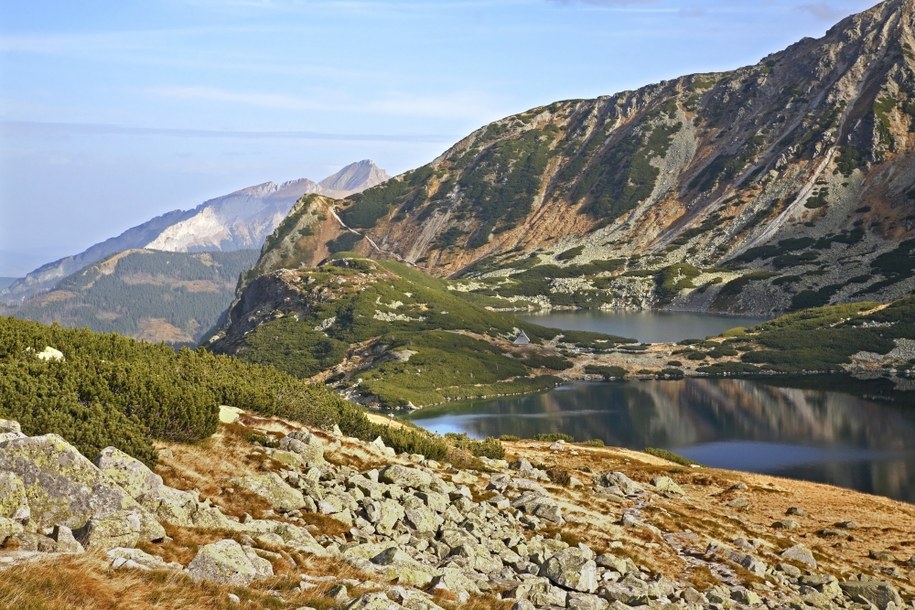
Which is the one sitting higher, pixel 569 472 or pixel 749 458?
pixel 569 472

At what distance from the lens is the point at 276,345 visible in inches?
7790

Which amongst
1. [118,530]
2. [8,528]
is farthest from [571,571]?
[8,528]

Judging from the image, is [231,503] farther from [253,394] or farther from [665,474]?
[665,474]

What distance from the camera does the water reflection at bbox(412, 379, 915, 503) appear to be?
345 ft

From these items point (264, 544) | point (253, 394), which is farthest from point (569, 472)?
point (264, 544)

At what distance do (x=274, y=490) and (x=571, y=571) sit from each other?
10.5m

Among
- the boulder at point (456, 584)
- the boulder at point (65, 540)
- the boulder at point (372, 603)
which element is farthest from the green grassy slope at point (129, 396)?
the boulder at point (372, 603)

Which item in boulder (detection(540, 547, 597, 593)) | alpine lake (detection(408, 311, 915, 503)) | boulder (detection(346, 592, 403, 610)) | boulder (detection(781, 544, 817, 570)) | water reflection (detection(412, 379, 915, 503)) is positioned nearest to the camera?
boulder (detection(346, 592, 403, 610))

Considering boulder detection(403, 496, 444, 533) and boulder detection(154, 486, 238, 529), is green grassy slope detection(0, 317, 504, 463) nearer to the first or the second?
boulder detection(154, 486, 238, 529)

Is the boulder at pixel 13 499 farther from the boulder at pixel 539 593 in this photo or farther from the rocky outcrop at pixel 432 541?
the boulder at pixel 539 593

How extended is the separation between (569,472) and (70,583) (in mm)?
40362

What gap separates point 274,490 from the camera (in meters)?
30.2

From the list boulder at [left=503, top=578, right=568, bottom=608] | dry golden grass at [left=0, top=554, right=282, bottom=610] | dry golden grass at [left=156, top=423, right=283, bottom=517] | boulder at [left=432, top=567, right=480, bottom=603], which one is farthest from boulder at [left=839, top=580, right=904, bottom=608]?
dry golden grass at [left=0, top=554, right=282, bottom=610]

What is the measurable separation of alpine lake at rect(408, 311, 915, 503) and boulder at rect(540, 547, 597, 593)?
72004mm
